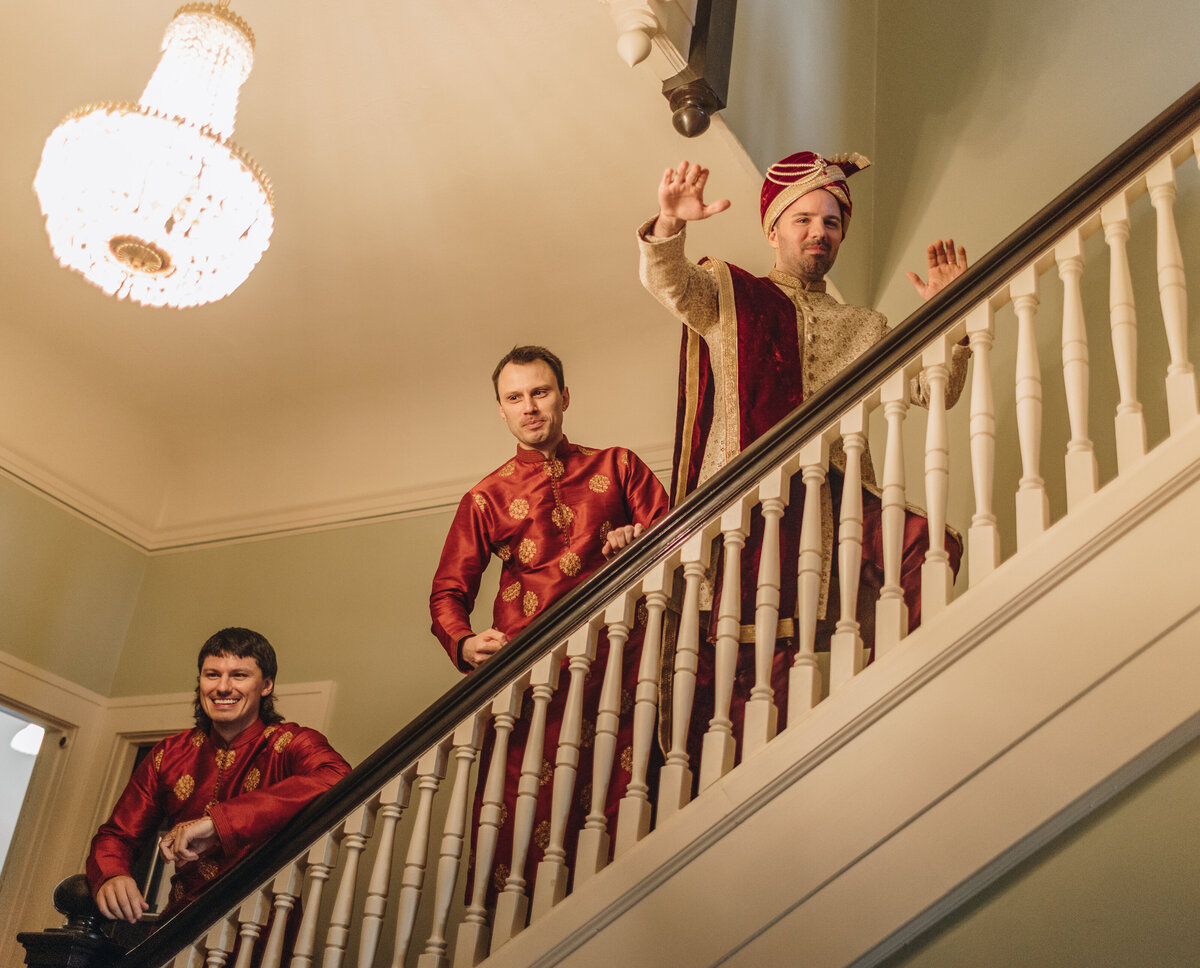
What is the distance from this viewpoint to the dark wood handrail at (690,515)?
2.68m

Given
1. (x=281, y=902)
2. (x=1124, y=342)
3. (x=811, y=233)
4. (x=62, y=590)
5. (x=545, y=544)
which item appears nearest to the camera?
(x=1124, y=342)

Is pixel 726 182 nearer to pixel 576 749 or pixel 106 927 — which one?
pixel 576 749

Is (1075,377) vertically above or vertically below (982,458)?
above

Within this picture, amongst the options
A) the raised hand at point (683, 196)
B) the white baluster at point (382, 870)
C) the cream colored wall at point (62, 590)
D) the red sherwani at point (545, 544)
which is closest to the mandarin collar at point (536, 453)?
the red sherwani at point (545, 544)

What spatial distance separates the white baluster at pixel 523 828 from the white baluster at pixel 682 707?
0.92ft

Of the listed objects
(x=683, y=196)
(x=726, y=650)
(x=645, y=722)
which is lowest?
(x=645, y=722)

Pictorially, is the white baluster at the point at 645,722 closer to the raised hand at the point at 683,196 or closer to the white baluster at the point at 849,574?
the white baluster at the point at 849,574

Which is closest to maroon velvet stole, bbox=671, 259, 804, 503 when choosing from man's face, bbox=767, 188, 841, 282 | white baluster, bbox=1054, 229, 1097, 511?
man's face, bbox=767, 188, 841, 282

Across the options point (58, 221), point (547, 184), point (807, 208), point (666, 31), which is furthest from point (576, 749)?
point (547, 184)

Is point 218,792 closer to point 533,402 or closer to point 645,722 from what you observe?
point 533,402

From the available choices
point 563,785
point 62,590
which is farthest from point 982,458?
point 62,590

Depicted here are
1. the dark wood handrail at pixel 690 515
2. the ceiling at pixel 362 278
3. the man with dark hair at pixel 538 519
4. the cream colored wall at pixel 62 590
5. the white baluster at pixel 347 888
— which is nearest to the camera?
the dark wood handrail at pixel 690 515

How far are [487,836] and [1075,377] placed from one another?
5.02 feet

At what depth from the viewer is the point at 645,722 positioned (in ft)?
8.75
